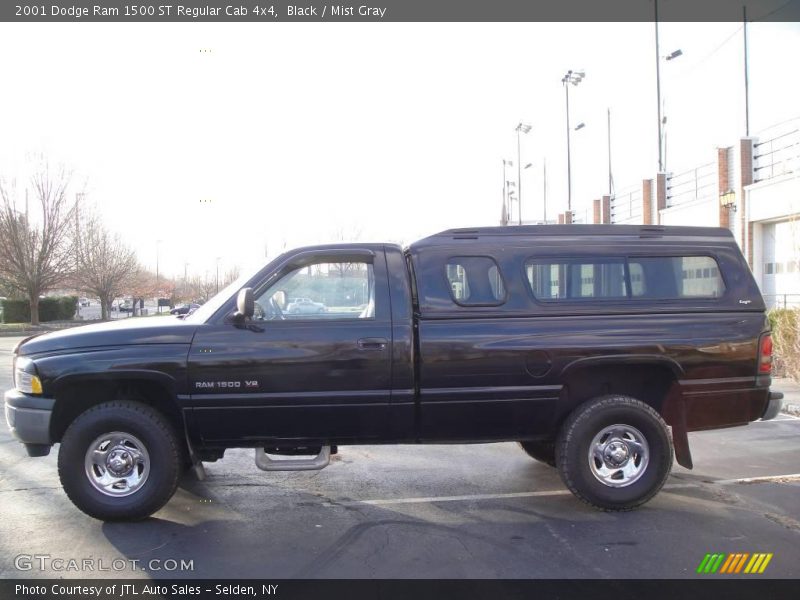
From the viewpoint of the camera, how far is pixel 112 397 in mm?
4895

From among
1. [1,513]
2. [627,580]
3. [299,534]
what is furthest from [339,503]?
[1,513]

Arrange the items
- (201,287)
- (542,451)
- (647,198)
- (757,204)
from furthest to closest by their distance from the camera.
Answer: (201,287)
(647,198)
(757,204)
(542,451)

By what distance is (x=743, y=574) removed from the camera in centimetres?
388

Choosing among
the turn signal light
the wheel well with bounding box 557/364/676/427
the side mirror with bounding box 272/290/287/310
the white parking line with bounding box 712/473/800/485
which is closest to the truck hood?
the side mirror with bounding box 272/290/287/310

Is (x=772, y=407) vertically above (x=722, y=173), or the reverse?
(x=722, y=173)

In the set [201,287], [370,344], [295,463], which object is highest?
[201,287]

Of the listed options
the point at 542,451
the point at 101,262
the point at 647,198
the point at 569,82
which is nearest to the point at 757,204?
the point at 647,198

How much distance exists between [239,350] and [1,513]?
7.85 feet

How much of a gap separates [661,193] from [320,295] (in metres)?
26.3

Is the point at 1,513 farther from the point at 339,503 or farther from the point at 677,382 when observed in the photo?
the point at 677,382

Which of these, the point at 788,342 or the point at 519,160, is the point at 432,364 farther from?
the point at 519,160

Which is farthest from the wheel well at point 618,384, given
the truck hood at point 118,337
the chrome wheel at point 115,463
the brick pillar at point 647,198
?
the brick pillar at point 647,198

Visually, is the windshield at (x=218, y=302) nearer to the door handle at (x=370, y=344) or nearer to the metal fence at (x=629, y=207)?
the door handle at (x=370, y=344)

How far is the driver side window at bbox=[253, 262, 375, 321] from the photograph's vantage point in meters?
4.92
